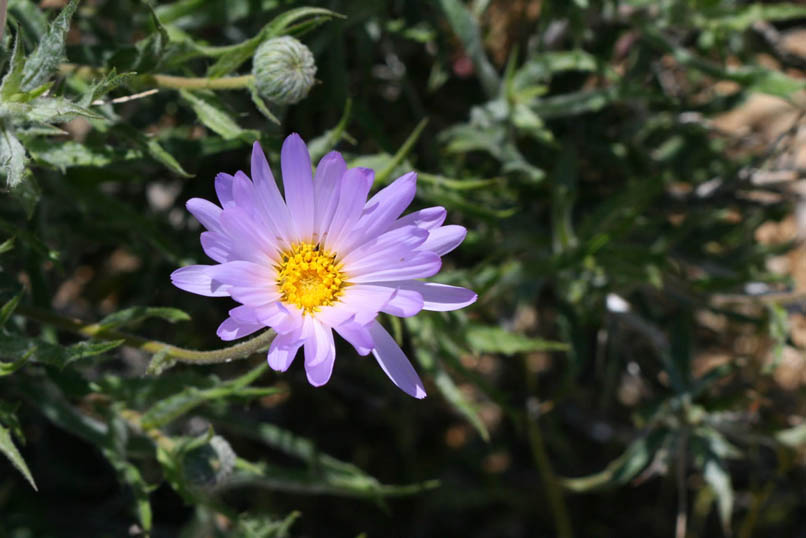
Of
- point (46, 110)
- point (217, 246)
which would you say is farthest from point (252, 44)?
point (217, 246)

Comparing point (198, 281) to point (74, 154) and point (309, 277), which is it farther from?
point (74, 154)

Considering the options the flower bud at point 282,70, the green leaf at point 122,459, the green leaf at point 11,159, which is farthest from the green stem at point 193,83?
the green leaf at point 122,459

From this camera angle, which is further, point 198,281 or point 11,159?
point 11,159

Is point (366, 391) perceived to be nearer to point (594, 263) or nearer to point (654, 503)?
point (594, 263)

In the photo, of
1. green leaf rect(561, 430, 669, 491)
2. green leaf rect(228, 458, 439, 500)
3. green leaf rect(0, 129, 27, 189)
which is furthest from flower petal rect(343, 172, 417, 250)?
green leaf rect(561, 430, 669, 491)

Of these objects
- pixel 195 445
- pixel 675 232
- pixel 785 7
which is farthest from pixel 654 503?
pixel 195 445
